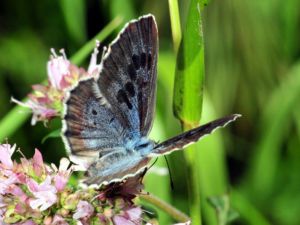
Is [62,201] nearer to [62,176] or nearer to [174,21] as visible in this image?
[62,176]

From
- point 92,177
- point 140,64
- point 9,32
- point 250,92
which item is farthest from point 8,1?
point 92,177

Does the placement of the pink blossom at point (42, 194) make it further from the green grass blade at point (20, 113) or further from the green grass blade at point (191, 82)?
the green grass blade at point (20, 113)

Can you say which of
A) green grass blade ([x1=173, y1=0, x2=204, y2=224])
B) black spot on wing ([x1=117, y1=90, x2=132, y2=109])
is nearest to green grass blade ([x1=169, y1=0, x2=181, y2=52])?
green grass blade ([x1=173, y1=0, x2=204, y2=224])

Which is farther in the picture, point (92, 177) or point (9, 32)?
point (9, 32)

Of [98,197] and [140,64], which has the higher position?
[140,64]

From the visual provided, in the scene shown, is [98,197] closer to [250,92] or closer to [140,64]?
[140,64]

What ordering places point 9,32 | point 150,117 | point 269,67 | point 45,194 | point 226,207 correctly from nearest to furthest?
1. point 45,194
2. point 150,117
3. point 226,207
4. point 269,67
5. point 9,32

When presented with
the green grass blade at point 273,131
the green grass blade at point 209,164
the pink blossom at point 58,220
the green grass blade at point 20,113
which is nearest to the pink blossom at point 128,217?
the pink blossom at point 58,220
